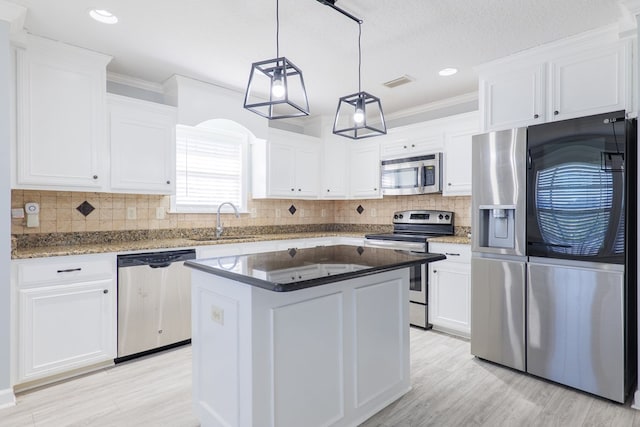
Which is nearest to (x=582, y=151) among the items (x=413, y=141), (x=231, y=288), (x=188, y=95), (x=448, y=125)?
(x=448, y=125)

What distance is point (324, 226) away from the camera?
17.8 ft

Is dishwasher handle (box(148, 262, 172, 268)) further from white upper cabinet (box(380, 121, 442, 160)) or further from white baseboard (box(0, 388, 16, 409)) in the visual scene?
white upper cabinet (box(380, 121, 442, 160))

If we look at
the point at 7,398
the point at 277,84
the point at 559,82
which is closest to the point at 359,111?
the point at 277,84

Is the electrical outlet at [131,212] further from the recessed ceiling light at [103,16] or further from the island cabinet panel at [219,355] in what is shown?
the island cabinet panel at [219,355]

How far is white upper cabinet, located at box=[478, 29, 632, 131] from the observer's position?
8.03 ft

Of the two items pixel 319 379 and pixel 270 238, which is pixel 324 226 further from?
pixel 319 379

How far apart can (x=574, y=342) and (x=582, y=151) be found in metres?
1.29

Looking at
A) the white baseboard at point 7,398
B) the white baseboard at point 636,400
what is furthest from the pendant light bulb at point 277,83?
the white baseboard at point 636,400

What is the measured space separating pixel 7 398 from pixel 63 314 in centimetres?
56

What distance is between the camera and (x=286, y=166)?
450 centimetres

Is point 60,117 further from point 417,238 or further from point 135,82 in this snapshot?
point 417,238

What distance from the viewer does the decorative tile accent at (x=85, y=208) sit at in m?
3.16

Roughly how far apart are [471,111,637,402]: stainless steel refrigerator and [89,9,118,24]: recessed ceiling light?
112 inches

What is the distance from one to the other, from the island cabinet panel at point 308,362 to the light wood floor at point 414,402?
1.30 feet
